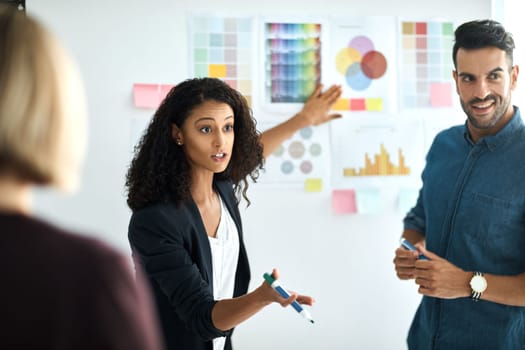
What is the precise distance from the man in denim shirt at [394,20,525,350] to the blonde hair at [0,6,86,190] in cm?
123

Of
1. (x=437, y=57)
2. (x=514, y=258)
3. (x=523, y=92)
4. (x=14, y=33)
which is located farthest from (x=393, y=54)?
(x=14, y=33)

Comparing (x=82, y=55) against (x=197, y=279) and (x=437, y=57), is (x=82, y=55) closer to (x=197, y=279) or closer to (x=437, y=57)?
(x=197, y=279)

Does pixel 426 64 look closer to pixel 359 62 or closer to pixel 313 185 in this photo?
pixel 359 62

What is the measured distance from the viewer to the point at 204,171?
178cm

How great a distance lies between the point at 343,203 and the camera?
2.39m

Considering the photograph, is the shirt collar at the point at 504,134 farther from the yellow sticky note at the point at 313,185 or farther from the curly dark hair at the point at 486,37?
the yellow sticky note at the point at 313,185

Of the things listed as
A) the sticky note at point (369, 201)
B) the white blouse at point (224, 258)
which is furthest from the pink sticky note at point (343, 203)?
the white blouse at point (224, 258)

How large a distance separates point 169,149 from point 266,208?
70cm

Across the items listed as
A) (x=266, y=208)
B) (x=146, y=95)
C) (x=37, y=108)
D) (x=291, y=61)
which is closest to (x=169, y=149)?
(x=146, y=95)

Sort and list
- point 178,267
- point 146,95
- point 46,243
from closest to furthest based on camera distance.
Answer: point 46,243, point 178,267, point 146,95

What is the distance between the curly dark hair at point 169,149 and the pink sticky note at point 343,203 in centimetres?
63

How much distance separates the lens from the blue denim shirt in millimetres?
1684

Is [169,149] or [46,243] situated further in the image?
[169,149]

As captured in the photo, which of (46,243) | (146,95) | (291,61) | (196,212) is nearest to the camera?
(46,243)
